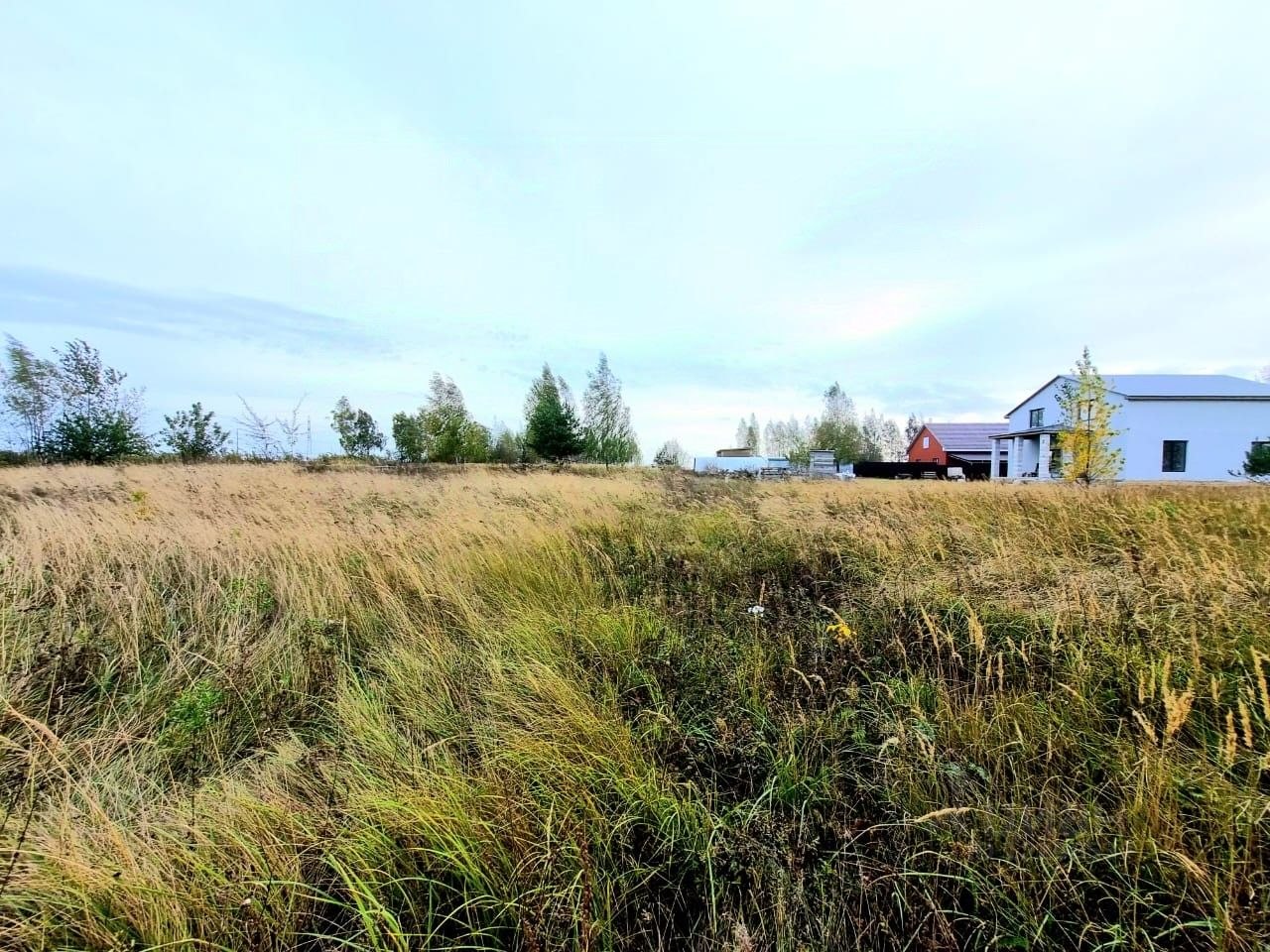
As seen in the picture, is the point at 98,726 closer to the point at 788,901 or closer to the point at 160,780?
the point at 160,780

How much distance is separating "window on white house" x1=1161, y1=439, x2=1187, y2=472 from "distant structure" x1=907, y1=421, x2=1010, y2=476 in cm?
1398

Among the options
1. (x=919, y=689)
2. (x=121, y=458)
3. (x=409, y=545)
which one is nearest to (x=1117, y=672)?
(x=919, y=689)

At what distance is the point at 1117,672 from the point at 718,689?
5.71 ft

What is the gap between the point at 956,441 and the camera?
154 ft

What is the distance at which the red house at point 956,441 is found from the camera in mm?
45431

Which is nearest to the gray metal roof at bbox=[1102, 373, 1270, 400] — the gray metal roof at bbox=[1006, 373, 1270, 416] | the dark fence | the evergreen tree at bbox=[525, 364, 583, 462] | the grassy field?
the gray metal roof at bbox=[1006, 373, 1270, 416]

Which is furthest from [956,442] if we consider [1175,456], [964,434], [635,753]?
[635,753]

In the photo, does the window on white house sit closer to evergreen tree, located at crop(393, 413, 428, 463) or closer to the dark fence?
the dark fence

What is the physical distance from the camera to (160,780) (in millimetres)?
1764

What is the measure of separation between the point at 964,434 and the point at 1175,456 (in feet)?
60.1

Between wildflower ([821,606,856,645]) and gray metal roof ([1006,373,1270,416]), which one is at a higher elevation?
gray metal roof ([1006,373,1270,416])

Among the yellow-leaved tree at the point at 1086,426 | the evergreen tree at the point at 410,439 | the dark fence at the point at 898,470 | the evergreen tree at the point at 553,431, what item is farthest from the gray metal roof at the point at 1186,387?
the evergreen tree at the point at 410,439

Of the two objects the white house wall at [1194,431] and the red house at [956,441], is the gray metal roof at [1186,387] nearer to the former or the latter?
the white house wall at [1194,431]

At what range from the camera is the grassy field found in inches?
46.0
